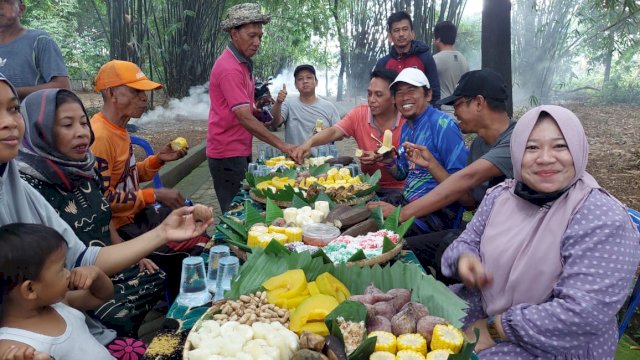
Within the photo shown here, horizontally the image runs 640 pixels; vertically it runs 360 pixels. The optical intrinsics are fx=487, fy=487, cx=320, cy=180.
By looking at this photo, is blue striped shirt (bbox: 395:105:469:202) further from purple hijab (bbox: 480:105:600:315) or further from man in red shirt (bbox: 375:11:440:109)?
man in red shirt (bbox: 375:11:440:109)

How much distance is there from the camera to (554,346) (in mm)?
1876

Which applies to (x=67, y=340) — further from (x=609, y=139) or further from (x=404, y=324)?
(x=609, y=139)

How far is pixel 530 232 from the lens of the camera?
207 centimetres

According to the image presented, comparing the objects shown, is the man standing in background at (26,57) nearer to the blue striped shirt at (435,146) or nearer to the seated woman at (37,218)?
the seated woman at (37,218)

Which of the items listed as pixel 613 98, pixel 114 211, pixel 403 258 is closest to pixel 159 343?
pixel 403 258

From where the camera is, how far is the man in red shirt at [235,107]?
14.6 feet

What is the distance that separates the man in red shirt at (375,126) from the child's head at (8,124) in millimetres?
2453

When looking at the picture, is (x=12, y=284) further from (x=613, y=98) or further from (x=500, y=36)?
(x=613, y=98)

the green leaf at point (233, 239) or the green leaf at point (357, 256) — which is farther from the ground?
the green leaf at point (357, 256)

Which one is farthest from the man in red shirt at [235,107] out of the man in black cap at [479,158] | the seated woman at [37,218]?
the seated woman at [37,218]

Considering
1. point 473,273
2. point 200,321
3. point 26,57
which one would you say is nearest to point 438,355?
point 473,273

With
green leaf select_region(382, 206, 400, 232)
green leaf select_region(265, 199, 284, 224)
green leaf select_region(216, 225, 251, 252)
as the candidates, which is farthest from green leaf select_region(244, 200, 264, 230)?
green leaf select_region(382, 206, 400, 232)

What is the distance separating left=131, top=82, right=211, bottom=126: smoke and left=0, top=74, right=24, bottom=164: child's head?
11.4m

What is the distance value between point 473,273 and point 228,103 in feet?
9.91
